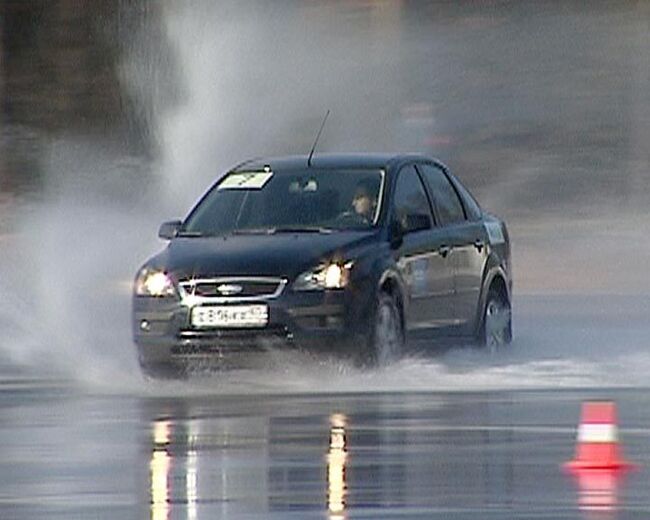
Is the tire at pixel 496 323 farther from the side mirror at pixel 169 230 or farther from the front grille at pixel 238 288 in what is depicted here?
the front grille at pixel 238 288

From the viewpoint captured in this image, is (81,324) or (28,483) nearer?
(28,483)

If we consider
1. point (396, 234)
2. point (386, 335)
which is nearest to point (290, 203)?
point (396, 234)

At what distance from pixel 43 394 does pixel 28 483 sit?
16.0 feet

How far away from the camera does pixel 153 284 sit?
57.2 ft

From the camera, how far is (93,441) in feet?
46.2

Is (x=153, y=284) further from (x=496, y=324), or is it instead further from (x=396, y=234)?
(x=496, y=324)

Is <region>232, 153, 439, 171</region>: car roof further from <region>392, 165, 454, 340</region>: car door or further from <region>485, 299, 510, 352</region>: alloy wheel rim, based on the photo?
<region>485, 299, 510, 352</region>: alloy wheel rim

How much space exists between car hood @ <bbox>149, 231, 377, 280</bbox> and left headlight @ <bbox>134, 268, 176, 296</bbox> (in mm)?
52

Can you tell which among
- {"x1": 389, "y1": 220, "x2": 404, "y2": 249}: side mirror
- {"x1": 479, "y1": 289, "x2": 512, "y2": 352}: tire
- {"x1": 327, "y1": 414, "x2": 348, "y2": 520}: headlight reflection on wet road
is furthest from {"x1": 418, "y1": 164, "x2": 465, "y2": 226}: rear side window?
{"x1": 327, "y1": 414, "x2": 348, "y2": 520}: headlight reflection on wet road

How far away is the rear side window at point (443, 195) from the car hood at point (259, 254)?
141 centimetres

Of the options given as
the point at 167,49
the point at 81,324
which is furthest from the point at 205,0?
the point at 81,324

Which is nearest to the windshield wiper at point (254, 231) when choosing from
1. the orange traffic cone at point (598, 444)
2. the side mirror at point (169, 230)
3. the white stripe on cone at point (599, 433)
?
the side mirror at point (169, 230)

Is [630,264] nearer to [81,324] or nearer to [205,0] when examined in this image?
[81,324]

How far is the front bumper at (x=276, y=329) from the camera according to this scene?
17.2 meters
